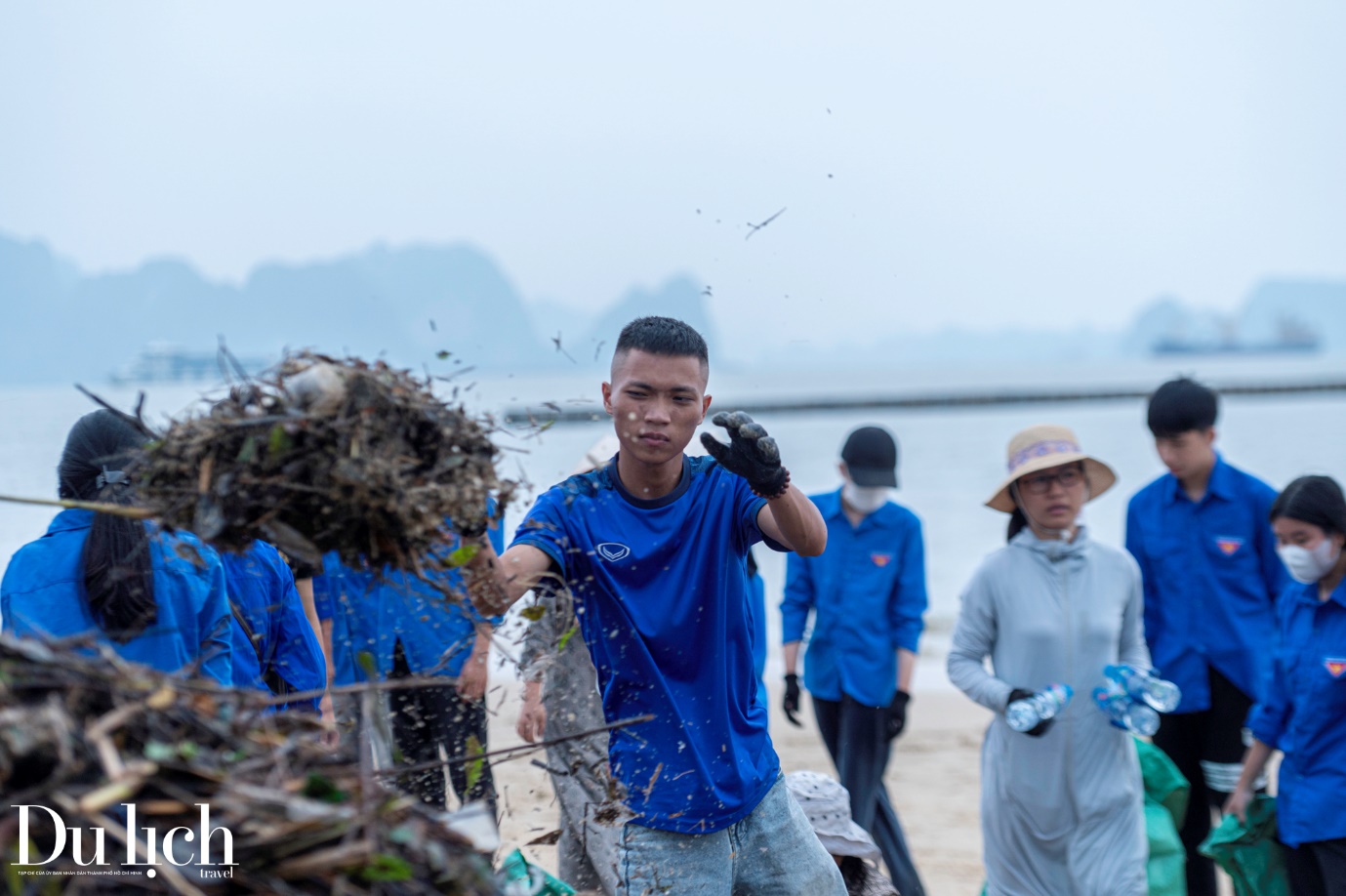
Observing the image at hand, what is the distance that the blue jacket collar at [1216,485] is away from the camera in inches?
196

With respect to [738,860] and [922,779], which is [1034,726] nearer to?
[738,860]

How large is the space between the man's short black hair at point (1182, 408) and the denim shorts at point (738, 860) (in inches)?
115

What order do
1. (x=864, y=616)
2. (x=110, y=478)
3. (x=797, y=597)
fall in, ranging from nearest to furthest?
(x=110, y=478), (x=864, y=616), (x=797, y=597)

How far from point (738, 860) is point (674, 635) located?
0.61 meters

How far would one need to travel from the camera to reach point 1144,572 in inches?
205

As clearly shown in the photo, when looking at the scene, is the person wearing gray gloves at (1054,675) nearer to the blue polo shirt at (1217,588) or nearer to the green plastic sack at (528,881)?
the blue polo shirt at (1217,588)

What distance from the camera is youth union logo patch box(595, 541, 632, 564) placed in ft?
9.69

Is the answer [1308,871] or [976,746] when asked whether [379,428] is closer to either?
[1308,871]

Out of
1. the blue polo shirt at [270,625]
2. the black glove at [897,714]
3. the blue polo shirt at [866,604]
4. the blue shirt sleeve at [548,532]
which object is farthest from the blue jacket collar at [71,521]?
the black glove at [897,714]

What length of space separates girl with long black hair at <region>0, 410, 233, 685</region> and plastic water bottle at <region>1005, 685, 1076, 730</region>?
2.66 m

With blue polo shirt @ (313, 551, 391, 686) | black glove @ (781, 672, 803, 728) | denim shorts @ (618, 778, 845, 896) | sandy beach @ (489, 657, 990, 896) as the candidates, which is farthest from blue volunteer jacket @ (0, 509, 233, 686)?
black glove @ (781, 672, 803, 728)

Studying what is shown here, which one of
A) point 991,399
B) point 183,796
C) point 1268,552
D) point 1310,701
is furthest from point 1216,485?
point 991,399

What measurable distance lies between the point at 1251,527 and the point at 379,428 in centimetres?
424

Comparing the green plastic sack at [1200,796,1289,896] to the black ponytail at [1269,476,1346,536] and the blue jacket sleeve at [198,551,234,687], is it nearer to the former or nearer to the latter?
the black ponytail at [1269,476,1346,536]
